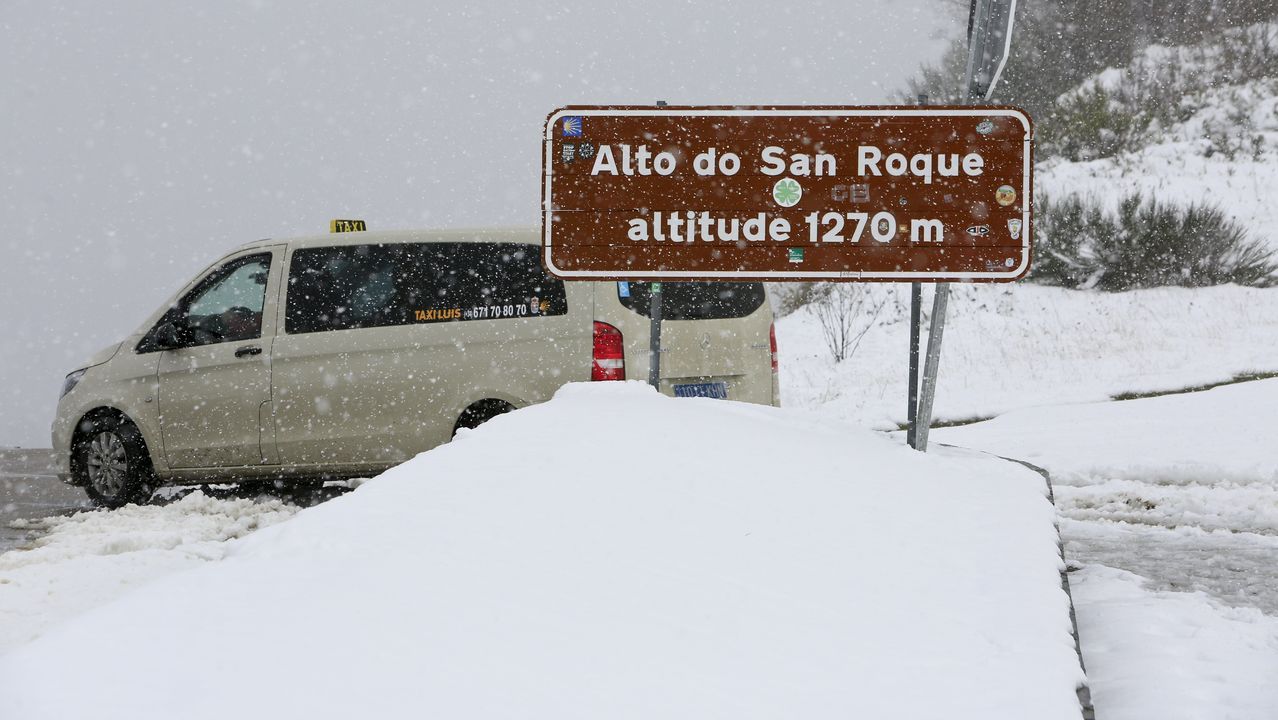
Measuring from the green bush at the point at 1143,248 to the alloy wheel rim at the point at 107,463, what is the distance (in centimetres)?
1676

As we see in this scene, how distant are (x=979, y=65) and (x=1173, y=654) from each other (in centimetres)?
318

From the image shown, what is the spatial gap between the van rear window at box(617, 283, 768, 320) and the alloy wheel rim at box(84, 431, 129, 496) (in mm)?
4100

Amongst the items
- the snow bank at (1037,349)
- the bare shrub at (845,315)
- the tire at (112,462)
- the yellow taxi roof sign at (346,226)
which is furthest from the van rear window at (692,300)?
the bare shrub at (845,315)

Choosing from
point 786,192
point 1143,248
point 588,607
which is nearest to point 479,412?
point 786,192

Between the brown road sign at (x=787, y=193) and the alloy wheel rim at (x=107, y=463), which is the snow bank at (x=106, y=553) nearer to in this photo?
the alloy wheel rim at (x=107, y=463)

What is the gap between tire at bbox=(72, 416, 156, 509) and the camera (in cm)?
848

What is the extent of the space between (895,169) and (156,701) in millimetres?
4826

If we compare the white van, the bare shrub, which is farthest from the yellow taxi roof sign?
the bare shrub

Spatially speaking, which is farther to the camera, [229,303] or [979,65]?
[229,303]

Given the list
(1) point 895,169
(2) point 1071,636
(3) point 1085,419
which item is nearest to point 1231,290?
(3) point 1085,419

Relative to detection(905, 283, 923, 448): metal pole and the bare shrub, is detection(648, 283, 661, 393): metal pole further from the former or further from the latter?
the bare shrub

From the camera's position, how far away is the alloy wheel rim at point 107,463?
8492 millimetres

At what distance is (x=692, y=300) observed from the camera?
7270 millimetres

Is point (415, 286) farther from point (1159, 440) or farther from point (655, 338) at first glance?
point (1159, 440)
